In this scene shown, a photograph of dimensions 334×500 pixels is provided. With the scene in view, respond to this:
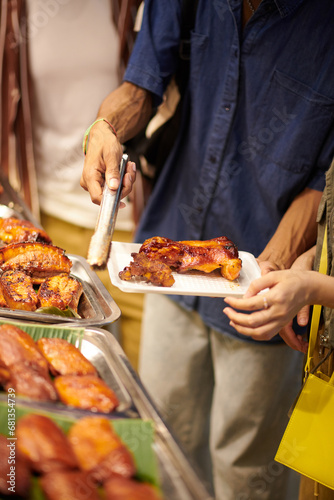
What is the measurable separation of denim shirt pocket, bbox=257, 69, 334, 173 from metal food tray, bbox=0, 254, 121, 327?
112 centimetres

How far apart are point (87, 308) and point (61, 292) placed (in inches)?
4.2

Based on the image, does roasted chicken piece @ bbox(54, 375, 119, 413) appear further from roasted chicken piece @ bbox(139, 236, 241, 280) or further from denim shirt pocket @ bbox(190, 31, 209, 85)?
denim shirt pocket @ bbox(190, 31, 209, 85)

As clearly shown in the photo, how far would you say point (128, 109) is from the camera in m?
2.67

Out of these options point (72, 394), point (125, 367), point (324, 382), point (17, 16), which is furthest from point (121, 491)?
point (17, 16)

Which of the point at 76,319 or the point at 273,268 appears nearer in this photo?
the point at 76,319

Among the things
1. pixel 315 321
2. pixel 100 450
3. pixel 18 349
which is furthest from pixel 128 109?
pixel 100 450

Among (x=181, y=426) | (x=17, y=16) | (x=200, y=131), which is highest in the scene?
(x=17, y=16)

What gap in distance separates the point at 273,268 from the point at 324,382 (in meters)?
0.48

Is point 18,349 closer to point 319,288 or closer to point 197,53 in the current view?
point 319,288

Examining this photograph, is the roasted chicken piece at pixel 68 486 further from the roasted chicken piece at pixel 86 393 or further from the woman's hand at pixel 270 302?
the woman's hand at pixel 270 302

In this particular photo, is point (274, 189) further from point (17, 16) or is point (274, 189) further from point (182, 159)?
point (17, 16)

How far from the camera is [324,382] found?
1.98 m
